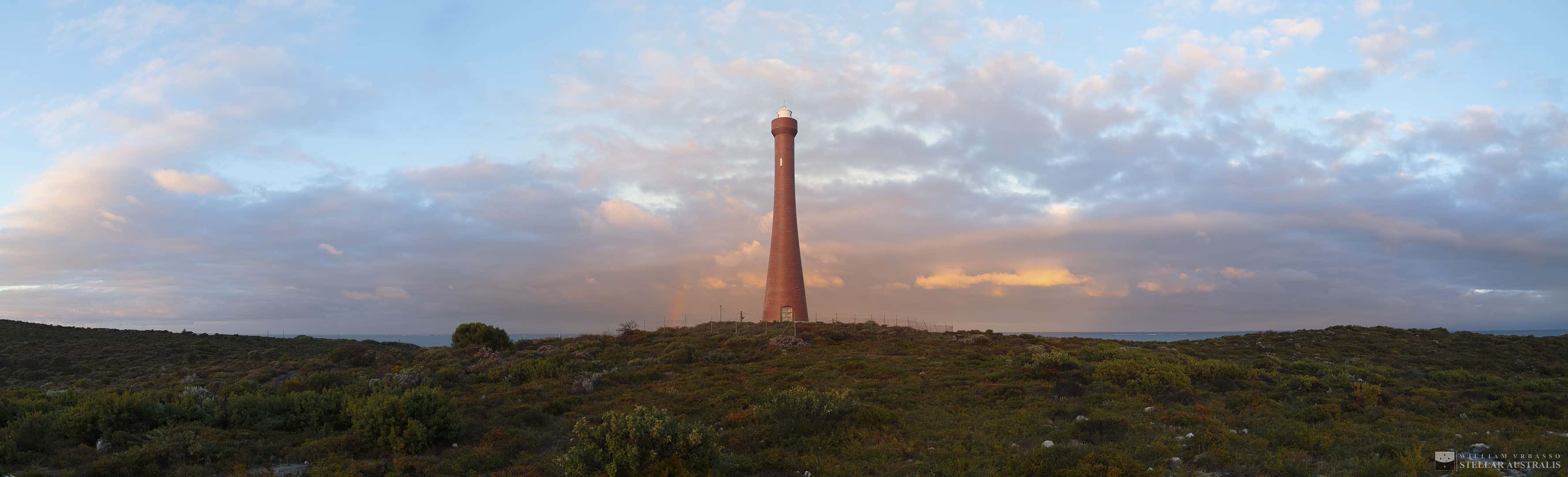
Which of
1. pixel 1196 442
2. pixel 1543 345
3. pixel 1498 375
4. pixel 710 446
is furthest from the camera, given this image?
pixel 1543 345

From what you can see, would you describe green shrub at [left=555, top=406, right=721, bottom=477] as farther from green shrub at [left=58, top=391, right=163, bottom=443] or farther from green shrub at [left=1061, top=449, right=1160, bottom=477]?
green shrub at [left=58, top=391, right=163, bottom=443]

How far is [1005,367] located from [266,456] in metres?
21.0

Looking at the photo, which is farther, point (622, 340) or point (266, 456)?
point (622, 340)

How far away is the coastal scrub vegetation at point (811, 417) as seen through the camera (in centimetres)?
1130

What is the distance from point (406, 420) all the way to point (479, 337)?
25604mm

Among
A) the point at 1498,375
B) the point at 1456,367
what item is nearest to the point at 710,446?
the point at 1498,375

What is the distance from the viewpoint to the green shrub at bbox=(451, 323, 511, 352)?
37406 mm

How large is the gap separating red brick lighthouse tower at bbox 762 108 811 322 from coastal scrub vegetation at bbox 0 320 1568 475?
86.0ft

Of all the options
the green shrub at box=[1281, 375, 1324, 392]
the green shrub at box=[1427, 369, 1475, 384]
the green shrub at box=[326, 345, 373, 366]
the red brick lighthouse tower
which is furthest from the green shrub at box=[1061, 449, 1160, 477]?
the red brick lighthouse tower

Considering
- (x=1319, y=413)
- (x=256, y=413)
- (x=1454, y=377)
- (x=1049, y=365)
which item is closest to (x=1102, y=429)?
(x=1319, y=413)

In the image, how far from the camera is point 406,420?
13.8 meters

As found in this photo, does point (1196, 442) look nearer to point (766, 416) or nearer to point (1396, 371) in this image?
point (766, 416)

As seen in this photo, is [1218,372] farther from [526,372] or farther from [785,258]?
[785,258]

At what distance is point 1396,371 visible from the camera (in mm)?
24031
